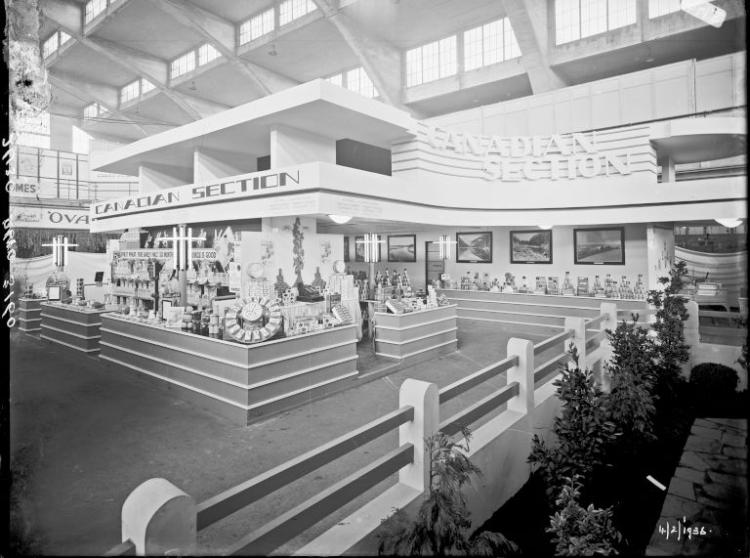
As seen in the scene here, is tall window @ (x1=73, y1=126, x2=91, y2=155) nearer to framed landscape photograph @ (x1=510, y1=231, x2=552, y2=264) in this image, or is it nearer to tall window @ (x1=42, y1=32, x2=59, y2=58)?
tall window @ (x1=42, y1=32, x2=59, y2=58)

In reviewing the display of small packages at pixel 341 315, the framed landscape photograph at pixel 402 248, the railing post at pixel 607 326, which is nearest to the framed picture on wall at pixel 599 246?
the railing post at pixel 607 326

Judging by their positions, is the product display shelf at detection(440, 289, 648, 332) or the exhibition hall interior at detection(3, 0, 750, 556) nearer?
the exhibition hall interior at detection(3, 0, 750, 556)

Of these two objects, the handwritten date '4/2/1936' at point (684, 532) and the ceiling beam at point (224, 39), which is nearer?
the handwritten date '4/2/1936' at point (684, 532)

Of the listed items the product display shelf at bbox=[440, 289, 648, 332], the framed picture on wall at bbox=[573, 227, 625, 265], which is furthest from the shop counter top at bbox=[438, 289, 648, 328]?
the framed picture on wall at bbox=[573, 227, 625, 265]

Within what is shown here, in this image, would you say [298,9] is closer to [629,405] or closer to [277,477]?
[629,405]

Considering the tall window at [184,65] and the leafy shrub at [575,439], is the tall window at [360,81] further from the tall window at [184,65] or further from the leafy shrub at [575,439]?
the leafy shrub at [575,439]

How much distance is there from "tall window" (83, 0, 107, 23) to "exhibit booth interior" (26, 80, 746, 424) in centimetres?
341

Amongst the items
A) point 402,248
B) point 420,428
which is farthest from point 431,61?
point 420,428

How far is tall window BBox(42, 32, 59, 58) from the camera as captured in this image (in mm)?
1913

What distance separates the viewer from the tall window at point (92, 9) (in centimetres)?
249

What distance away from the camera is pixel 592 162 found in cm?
1181

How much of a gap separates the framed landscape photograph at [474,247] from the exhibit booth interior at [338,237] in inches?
1.9

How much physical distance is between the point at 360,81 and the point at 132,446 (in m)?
17.8

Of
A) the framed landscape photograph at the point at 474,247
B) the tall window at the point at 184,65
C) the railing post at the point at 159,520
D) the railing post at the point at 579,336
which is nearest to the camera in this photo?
the railing post at the point at 159,520
